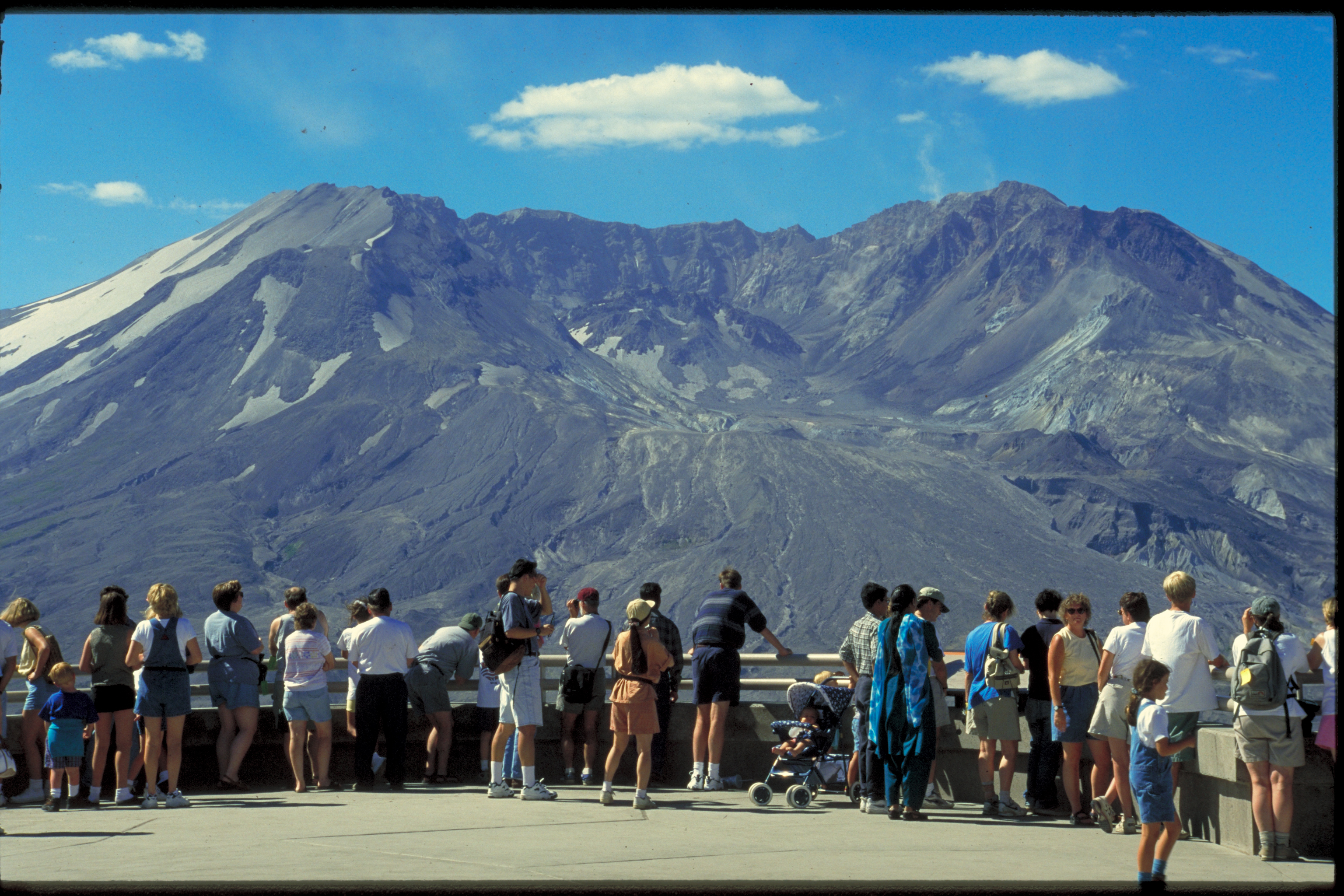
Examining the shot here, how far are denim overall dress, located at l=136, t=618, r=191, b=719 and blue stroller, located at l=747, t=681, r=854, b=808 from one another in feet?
13.0

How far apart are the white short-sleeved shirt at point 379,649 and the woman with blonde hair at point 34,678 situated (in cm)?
196

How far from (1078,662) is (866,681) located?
4.57 feet

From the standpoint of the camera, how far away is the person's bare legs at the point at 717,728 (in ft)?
31.7

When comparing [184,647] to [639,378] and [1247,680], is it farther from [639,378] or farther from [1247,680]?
[639,378]

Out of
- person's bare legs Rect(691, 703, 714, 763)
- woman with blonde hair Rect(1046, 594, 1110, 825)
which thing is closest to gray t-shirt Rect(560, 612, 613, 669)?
person's bare legs Rect(691, 703, 714, 763)

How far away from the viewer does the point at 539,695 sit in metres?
9.41

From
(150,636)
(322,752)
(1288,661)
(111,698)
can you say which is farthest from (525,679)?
(1288,661)

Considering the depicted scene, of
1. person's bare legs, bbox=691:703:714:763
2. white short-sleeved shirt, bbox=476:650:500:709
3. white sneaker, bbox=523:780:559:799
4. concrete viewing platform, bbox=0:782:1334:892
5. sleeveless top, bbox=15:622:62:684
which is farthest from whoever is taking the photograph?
white short-sleeved shirt, bbox=476:650:500:709

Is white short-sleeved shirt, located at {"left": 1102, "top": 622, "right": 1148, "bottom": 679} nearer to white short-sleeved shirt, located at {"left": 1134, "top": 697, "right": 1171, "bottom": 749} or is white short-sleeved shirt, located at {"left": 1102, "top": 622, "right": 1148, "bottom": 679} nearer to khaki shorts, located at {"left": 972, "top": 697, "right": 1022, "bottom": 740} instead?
khaki shorts, located at {"left": 972, "top": 697, "right": 1022, "bottom": 740}

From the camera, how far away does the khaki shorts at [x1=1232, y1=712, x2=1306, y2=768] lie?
7246 mm

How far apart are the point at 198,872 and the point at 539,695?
10.6ft

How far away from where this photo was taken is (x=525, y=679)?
30.5ft

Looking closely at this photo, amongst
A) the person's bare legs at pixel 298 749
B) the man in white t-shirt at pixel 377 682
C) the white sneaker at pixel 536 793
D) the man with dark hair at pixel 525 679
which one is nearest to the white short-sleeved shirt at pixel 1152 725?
the man with dark hair at pixel 525 679

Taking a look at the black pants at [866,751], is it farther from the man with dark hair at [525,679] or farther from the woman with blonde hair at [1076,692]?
the man with dark hair at [525,679]
